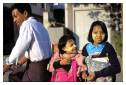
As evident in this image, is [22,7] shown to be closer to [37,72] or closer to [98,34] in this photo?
[37,72]

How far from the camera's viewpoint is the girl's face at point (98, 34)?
Result: 24.2 feet

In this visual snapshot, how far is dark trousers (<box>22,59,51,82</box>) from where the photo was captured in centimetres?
739

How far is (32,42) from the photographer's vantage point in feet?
24.1

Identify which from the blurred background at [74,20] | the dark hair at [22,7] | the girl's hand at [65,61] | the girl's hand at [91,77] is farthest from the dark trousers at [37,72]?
the dark hair at [22,7]

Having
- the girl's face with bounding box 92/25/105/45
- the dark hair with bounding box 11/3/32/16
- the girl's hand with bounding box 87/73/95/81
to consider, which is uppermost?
the dark hair with bounding box 11/3/32/16

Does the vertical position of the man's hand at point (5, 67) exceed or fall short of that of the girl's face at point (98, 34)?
it falls short

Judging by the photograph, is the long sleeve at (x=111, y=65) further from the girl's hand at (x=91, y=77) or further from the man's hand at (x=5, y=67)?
the man's hand at (x=5, y=67)

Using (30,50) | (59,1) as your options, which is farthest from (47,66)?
(59,1)

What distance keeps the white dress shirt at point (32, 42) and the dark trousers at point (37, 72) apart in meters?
0.06

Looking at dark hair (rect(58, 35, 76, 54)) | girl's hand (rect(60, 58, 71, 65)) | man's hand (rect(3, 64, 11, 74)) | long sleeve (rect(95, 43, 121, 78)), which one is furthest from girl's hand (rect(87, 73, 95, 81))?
man's hand (rect(3, 64, 11, 74))

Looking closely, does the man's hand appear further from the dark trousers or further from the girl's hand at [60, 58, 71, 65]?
the girl's hand at [60, 58, 71, 65]

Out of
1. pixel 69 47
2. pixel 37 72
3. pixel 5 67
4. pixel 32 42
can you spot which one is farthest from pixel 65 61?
pixel 5 67

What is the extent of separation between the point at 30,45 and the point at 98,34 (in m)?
0.86

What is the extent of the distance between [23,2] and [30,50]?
1.98 feet
